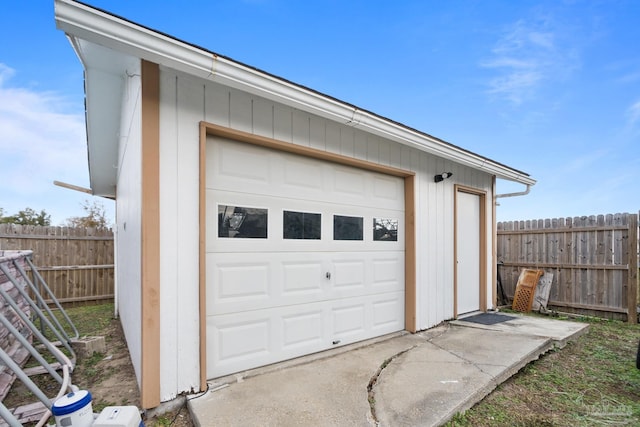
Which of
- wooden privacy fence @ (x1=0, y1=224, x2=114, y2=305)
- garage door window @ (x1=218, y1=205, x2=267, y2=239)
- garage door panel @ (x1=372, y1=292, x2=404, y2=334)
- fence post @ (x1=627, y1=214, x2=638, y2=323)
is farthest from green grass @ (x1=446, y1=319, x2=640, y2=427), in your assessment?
wooden privacy fence @ (x1=0, y1=224, x2=114, y2=305)

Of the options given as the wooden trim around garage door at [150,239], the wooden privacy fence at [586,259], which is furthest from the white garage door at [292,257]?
the wooden privacy fence at [586,259]

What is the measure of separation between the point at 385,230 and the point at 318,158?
59.4 inches

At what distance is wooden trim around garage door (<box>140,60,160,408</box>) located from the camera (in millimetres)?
2234

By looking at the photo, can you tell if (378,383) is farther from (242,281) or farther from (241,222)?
(241,222)

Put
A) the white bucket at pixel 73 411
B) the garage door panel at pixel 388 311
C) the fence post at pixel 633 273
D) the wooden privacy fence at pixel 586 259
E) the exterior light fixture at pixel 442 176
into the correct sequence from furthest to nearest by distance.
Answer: the wooden privacy fence at pixel 586 259, the fence post at pixel 633 273, the exterior light fixture at pixel 442 176, the garage door panel at pixel 388 311, the white bucket at pixel 73 411

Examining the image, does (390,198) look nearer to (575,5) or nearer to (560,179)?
(575,5)

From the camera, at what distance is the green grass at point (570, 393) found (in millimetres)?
2311

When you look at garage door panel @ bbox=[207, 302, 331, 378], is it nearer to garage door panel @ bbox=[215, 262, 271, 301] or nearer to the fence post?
garage door panel @ bbox=[215, 262, 271, 301]

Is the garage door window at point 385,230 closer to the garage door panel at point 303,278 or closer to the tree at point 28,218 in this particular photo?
the garage door panel at point 303,278

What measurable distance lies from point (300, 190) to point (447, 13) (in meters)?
5.02

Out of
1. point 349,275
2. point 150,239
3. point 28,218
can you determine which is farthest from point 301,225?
point 28,218

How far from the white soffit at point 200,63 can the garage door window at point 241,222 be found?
3.70ft

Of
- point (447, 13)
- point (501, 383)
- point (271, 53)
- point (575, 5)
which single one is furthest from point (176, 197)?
point (575, 5)

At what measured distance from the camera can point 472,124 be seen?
8.41 m
